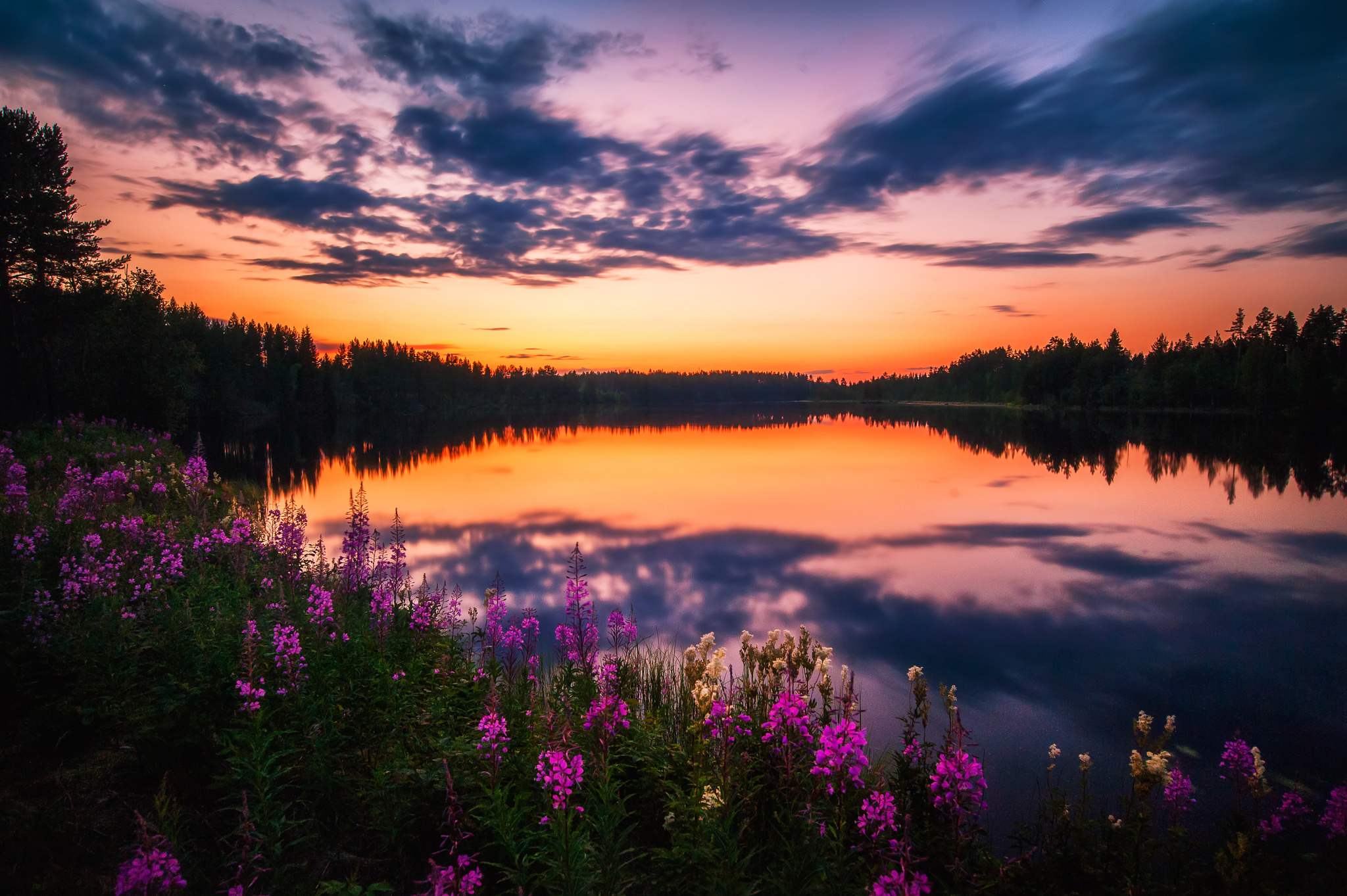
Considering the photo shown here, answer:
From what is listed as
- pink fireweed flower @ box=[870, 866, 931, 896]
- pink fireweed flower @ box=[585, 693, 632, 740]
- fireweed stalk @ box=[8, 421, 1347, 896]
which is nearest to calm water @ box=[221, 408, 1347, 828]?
fireweed stalk @ box=[8, 421, 1347, 896]

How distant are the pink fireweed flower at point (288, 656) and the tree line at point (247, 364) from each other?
3270 cm

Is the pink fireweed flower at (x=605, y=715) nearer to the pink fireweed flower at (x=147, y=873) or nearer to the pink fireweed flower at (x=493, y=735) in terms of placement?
the pink fireweed flower at (x=493, y=735)

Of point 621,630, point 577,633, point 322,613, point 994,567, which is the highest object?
point 322,613

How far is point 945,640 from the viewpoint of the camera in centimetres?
1204

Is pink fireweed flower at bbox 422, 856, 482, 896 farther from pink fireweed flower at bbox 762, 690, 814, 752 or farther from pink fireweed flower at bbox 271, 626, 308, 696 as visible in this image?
pink fireweed flower at bbox 271, 626, 308, 696

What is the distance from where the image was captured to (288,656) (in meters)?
5.99

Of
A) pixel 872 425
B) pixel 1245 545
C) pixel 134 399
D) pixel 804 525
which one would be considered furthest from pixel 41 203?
pixel 872 425

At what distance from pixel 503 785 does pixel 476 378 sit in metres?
191

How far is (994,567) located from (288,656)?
17521 millimetres

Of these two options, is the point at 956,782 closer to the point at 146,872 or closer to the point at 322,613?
the point at 146,872

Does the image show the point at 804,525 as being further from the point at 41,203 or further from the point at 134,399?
the point at 134,399

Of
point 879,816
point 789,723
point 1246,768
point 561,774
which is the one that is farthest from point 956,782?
point 1246,768

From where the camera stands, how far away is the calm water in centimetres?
945

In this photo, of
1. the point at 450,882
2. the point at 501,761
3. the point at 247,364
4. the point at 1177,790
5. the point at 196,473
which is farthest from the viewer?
the point at 247,364
